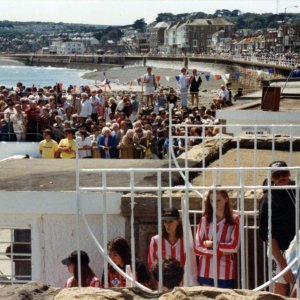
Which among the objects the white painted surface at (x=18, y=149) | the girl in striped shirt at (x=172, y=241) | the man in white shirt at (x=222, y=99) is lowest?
the white painted surface at (x=18, y=149)

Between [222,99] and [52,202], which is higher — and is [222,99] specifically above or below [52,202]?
below

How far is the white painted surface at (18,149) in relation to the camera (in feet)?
60.0

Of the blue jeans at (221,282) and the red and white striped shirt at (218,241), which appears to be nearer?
the red and white striped shirt at (218,241)

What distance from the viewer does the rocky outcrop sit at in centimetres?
497

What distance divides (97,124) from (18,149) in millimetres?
2383

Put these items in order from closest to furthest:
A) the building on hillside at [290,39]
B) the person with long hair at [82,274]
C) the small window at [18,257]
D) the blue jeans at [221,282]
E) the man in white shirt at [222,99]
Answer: the blue jeans at [221,282] → the person with long hair at [82,274] → the small window at [18,257] → the man in white shirt at [222,99] → the building on hillside at [290,39]

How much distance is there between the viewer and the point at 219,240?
719 cm

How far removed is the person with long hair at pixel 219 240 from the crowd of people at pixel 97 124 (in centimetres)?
403

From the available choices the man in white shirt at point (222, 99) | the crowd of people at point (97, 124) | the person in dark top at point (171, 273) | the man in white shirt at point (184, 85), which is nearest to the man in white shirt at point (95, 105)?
the crowd of people at point (97, 124)

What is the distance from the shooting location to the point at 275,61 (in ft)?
306

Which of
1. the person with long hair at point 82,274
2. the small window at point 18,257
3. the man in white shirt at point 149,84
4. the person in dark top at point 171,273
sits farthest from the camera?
the man in white shirt at point 149,84

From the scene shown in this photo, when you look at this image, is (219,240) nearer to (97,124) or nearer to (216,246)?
(216,246)

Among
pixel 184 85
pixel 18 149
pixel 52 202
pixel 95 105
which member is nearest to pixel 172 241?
pixel 52 202

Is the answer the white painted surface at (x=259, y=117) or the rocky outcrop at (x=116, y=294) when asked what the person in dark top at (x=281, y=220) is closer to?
the rocky outcrop at (x=116, y=294)
